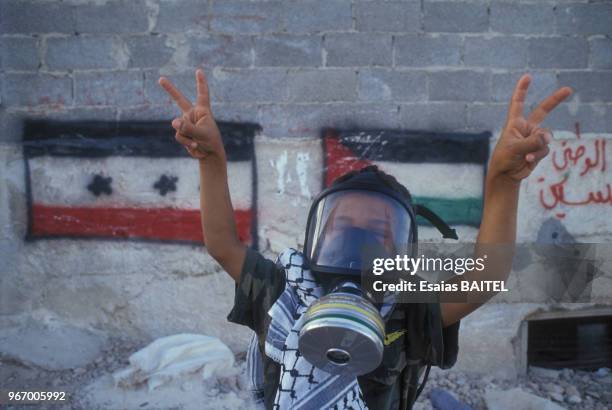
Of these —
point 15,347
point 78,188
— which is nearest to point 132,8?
point 78,188

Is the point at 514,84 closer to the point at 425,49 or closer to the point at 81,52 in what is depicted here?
the point at 425,49

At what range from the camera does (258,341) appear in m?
1.55

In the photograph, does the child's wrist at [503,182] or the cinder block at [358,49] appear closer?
the child's wrist at [503,182]

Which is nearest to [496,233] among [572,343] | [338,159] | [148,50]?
[338,159]

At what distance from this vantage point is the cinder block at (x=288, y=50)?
3072 millimetres

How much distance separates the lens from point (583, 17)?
3092 millimetres

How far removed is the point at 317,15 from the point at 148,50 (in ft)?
3.02

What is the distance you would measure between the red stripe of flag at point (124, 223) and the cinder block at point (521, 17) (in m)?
1.68

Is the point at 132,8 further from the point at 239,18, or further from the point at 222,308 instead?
the point at 222,308

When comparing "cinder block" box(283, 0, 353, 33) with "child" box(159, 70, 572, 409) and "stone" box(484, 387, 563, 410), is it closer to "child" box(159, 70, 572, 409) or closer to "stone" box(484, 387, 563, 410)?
"child" box(159, 70, 572, 409)

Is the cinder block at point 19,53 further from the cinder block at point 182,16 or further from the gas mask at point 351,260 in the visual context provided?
the gas mask at point 351,260

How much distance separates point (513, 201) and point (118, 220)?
7.99 feet

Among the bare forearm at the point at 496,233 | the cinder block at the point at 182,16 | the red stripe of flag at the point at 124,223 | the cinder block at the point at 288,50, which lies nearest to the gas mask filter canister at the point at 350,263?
the bare forearm at the point at 496,233

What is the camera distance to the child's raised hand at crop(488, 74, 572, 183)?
1.25 metres
